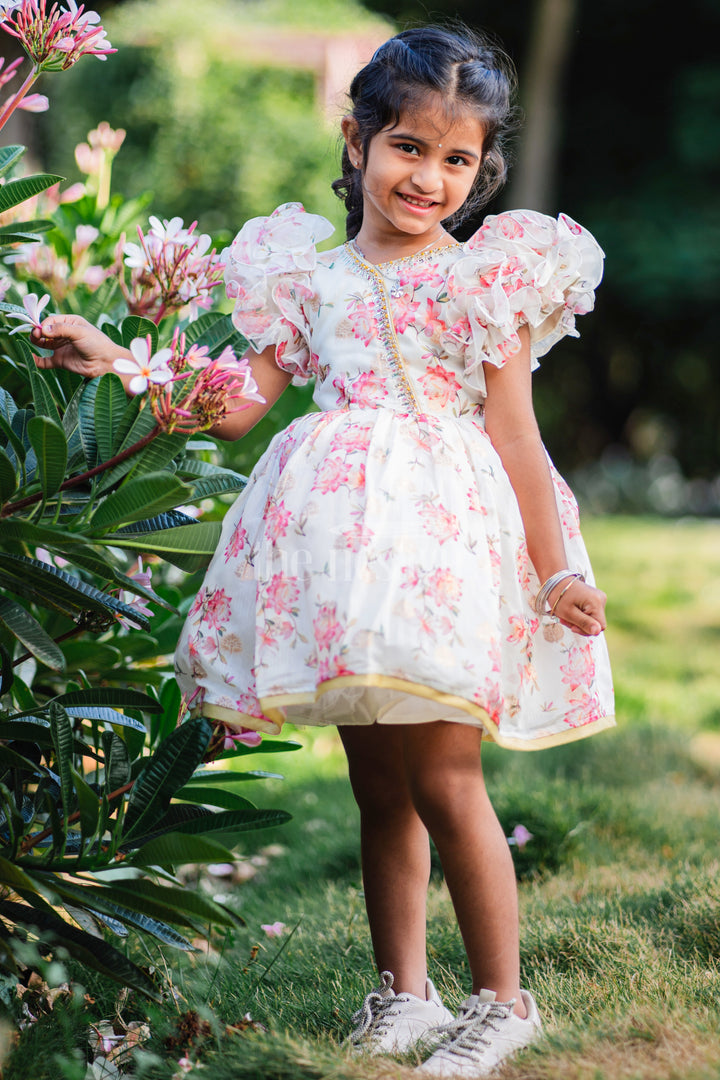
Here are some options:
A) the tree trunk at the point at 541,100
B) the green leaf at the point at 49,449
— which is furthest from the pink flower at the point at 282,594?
the tree trunk at the point at 541,100

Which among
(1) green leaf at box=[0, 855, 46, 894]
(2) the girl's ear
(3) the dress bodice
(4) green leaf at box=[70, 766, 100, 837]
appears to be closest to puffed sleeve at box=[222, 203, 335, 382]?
(3) the dress bodice

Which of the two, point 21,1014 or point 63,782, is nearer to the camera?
point 63,782

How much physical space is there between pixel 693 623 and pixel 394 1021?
4.69 m

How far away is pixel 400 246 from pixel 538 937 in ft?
4.11

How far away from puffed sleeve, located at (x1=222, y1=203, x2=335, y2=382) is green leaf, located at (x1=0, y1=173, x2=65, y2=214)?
1.21 ft

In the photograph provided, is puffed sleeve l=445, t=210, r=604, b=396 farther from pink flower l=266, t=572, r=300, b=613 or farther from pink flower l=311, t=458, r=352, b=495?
pink flower l=266, t=572, r=300, b=613

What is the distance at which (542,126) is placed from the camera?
11062 mm

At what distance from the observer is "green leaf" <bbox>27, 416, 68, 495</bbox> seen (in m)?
1.43

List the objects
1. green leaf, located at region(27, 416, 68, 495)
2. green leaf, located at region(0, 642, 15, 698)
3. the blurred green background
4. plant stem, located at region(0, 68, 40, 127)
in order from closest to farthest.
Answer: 1. green leaf, located at region(27, 416, 68, 495)
2. plant stem, located at region(0, 68, 40, 127)
3. green leaf, located at region(0, 642, 15, 698)
4. the blurred green background

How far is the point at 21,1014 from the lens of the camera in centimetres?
169

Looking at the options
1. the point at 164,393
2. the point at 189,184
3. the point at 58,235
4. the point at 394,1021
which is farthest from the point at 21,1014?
the point at 189,184

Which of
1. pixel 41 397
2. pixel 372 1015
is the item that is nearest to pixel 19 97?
pixel 41 397

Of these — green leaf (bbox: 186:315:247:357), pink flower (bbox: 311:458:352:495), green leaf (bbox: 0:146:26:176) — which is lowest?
pink flower (bbox: 311:458:352:495)

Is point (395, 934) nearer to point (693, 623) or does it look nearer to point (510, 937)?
point (510, 937)
